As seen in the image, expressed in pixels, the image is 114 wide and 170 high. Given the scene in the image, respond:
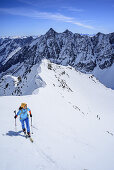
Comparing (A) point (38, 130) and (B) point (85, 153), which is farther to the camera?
(A) point (38, 130)

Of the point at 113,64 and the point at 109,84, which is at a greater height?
the point at 113,64

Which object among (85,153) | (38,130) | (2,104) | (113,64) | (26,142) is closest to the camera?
(26,142)

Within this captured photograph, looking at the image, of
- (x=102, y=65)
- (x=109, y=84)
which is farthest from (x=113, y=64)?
(x=109, y=84)

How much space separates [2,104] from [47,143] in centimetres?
829

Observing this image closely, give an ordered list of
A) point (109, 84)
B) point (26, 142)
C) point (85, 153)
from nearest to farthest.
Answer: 1. point (26, 142)
2. point (85, 153)
3. point (109, 84)

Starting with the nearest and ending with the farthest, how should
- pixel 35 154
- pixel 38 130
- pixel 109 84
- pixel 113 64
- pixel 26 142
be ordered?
pixel 35 154 → pixel 26 142 → pixel 38 130 → pixel 109 84 → pixel 113 64

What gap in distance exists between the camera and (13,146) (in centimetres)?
912

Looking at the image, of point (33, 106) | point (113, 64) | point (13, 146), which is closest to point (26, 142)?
point (13, 146)

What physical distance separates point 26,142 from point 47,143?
154 centimetres

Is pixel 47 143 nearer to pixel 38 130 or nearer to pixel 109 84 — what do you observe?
pixel 38 130

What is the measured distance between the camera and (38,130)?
1199cm

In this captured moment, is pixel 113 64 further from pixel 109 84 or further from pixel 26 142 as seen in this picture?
pixel 26 142

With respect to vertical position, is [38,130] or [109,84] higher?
[38,130]

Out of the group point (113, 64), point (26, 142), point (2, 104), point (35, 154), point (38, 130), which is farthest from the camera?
point (113, 64)
